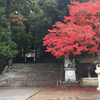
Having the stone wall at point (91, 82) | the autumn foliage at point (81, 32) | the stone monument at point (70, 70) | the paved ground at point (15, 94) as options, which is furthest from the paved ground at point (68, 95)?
the autumn foliage at point (81, 32)

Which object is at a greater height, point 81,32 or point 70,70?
point 81,32

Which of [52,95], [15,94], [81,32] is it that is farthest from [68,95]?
[81,32]

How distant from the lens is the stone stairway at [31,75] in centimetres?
1611

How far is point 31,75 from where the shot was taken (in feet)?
59.0

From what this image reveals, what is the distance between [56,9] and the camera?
19938 millimetres

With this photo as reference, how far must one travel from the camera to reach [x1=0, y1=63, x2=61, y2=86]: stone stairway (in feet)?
52.9

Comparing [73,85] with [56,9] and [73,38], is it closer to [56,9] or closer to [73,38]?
[73,38]

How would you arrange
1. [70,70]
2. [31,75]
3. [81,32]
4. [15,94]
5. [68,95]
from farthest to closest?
[31,75], [70,70], [81,32], [15,94], [68,95]

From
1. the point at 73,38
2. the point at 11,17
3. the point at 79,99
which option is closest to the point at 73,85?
the point at 73,38

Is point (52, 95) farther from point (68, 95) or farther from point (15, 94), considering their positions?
point (15, 94)

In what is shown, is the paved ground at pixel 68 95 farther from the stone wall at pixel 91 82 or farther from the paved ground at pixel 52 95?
the stone wall at pixel 91 82

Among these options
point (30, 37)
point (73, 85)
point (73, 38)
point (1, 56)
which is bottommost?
point (73, 85)

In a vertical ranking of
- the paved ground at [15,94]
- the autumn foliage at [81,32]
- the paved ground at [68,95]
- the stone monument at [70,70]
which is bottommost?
the paved ground at [15,94]

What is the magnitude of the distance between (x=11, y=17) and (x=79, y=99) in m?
18.0
